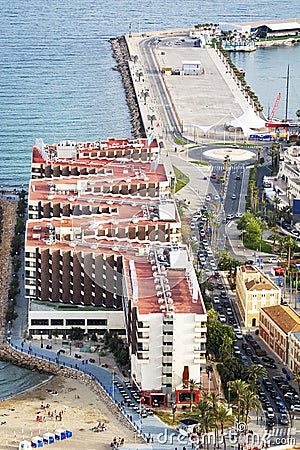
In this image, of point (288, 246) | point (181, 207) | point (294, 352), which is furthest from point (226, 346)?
point (181, 207)

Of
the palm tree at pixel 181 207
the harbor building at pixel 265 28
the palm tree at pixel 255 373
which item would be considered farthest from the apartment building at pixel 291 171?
the harbor building at pixel 265 28

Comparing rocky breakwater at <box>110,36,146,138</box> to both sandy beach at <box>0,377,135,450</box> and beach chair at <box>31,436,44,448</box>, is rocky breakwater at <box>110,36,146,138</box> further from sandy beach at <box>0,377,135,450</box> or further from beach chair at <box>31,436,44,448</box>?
beach chair at <box>31,436,44,448</box>

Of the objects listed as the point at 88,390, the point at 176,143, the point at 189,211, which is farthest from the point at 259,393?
the point at 176,143

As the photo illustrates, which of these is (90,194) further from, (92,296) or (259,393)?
(259,393)

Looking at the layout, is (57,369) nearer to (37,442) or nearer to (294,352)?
(37,442)

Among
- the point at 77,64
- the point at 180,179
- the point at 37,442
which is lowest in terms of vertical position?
the point at 37,442
